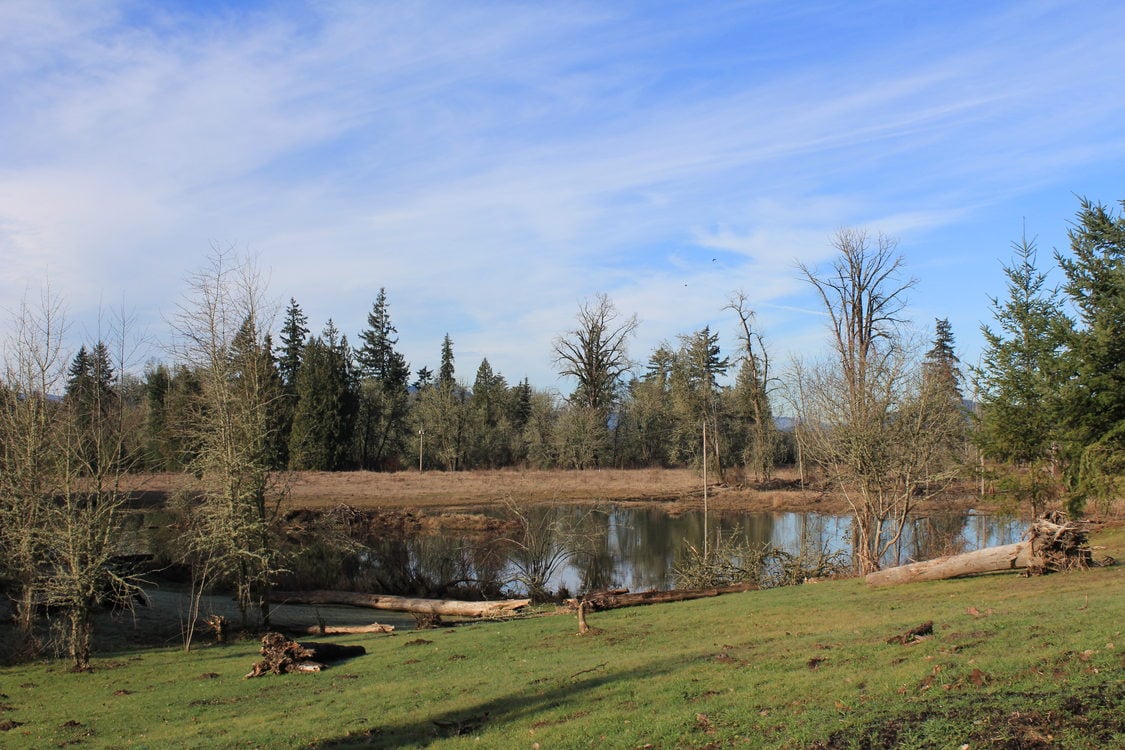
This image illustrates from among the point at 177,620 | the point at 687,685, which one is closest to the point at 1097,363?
the point at 687,685

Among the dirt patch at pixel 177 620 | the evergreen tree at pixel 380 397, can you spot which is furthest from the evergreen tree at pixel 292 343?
the dirt patch at pixel 177 620

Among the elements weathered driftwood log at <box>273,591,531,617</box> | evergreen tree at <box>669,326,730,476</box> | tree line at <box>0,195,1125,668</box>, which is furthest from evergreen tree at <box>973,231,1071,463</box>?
evergreen tree at <box>669,326,730,476</box>

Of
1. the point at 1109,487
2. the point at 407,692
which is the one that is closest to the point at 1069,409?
the point at 1109,487

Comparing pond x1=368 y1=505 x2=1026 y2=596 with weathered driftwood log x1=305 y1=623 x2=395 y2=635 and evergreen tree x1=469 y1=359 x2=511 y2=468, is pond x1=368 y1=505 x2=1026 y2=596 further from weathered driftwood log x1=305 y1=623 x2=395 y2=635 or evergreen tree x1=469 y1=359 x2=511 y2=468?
evergreen tree x1=469 y1=359 x2=511 y2=468

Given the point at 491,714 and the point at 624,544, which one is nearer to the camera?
the point at 491,714

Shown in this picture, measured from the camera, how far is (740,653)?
40.8 ft

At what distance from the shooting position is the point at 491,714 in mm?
10453

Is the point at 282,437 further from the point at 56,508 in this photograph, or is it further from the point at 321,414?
the point at 321,414

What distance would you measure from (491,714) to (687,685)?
2.60 metres

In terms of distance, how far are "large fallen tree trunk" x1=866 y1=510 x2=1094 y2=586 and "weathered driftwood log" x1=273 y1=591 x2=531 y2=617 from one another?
12.1 meters

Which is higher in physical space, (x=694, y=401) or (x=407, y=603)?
(x=694, y=401)

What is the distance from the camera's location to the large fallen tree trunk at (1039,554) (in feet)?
55.3

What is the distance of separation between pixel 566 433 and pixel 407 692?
61283 millimetres

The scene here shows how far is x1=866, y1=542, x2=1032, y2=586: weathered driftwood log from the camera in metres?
17.3
